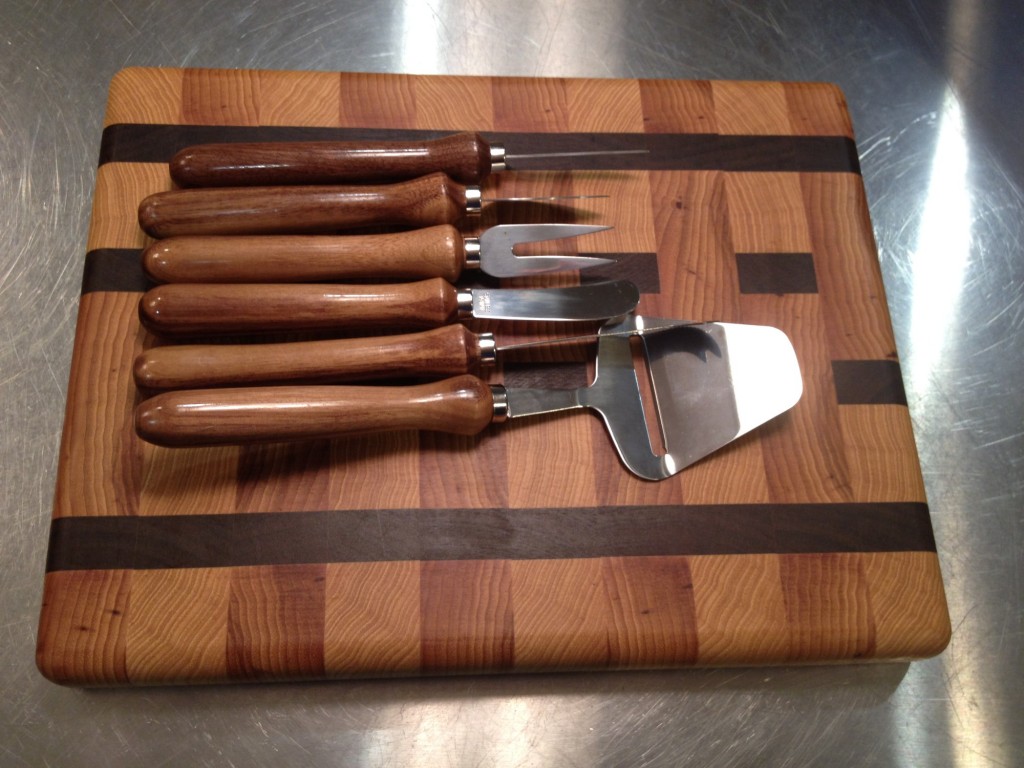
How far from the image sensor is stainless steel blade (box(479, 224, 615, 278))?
0.70 m

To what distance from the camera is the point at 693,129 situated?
2.61 ft

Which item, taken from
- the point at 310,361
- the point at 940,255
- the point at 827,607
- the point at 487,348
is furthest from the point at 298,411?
the point at 940,255

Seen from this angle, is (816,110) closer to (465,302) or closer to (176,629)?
(465,302)

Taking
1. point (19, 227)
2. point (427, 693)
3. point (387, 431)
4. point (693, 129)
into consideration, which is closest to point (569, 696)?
point (427, 693)

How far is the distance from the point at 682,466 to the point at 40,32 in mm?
807

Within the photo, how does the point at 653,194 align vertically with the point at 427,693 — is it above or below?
above

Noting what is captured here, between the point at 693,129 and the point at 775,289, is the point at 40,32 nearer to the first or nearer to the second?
the point at 693,129

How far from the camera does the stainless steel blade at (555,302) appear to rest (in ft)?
2.22

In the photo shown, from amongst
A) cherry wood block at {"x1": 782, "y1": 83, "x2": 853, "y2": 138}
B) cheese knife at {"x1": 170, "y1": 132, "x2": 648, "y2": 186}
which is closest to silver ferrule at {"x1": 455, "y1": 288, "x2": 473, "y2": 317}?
cheese knife at {"x1": 170, "y1": 132, "x2": 648, "y2": 186}

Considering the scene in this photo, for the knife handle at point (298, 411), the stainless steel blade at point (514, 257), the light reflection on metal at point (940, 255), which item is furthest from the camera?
the light reflection on metal at point (940, 255)

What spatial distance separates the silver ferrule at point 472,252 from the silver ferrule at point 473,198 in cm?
3

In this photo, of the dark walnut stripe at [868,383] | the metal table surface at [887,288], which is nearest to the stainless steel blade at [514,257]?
the dark walnut stripe at [868,383]

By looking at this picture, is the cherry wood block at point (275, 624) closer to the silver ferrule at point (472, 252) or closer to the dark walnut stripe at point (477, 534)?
the dark walnut stripe at point (477, 534)

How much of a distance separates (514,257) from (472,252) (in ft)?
0.11
